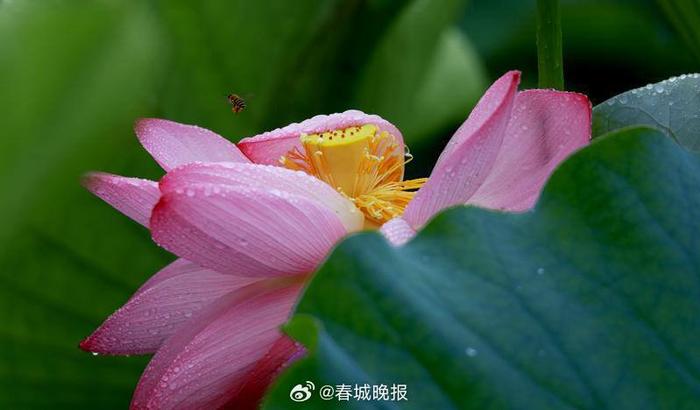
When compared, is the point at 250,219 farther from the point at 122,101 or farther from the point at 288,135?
the point at 122,101

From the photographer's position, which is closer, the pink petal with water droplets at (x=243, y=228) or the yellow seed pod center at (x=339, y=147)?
the pink petal with water droplets at (x=243, y=228)

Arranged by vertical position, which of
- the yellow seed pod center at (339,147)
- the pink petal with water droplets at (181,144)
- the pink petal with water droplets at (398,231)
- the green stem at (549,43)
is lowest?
the pink petal with water droplets at (398,231)

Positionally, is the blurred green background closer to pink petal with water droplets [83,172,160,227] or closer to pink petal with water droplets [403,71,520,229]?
pink petal with water droplets [83,172,160,227]

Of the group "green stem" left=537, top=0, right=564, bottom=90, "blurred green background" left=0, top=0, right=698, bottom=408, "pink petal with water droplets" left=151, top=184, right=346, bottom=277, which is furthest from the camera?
"green stem" left=537, top=0, right=564, bottom=90

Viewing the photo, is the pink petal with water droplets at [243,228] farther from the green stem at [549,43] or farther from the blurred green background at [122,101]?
the green stem at [549,43]

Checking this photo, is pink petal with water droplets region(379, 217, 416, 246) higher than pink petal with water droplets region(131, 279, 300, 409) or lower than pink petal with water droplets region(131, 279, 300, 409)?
higher

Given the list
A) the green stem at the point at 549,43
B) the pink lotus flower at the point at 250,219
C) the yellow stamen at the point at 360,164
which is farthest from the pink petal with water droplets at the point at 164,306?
the green stem at the point at 549,43

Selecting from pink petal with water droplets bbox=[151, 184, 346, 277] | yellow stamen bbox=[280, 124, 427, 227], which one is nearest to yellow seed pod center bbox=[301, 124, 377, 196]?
yellow stamen bbox=[280, 124, 427, 227]
